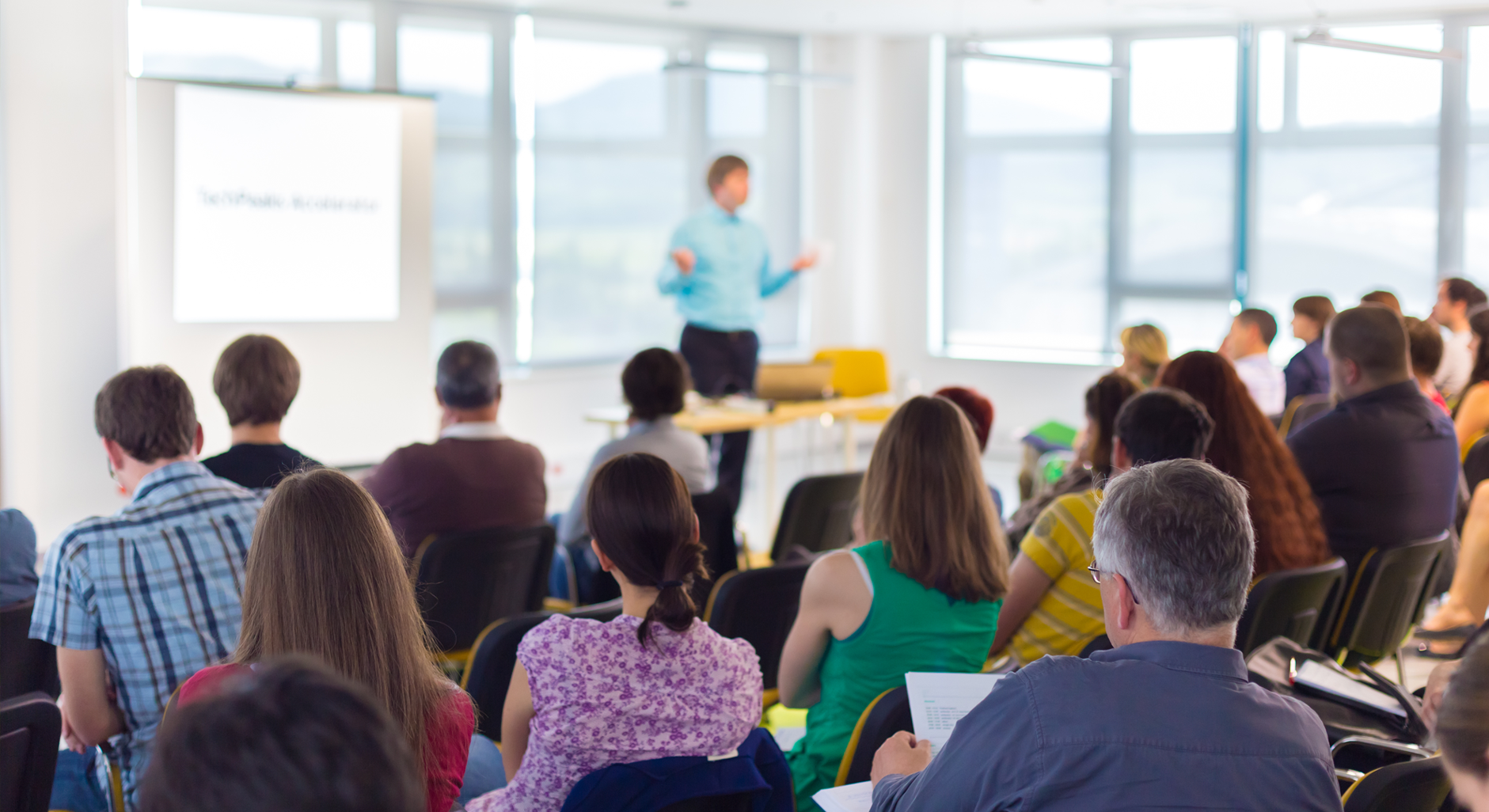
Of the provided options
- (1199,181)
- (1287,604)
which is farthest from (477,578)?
(1199,181)

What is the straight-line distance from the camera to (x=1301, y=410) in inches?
208

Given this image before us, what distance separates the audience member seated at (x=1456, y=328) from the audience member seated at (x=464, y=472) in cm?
423

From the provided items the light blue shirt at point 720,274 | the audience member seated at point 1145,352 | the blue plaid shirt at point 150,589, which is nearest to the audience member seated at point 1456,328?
the audience member seated at point 1145,352

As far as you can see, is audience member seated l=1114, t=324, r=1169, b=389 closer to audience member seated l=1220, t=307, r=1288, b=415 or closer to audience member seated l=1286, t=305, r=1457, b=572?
audience member seated l=1220, t=307, r=1288, b=415

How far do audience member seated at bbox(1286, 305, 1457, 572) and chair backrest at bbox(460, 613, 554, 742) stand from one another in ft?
7.91

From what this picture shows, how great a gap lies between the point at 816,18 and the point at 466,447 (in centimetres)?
573

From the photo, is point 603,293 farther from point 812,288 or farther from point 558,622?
point 558,622

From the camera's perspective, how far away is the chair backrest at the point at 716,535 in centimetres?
349

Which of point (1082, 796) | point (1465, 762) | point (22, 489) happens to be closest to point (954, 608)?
point (1082, 796)

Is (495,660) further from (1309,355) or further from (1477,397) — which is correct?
(1309,355)

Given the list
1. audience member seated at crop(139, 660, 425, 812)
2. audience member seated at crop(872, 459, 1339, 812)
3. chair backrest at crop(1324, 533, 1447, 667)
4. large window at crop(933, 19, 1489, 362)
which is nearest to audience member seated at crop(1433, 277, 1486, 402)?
large window at crop(933, 19, 1489, 362)

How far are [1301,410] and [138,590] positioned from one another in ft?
15.2

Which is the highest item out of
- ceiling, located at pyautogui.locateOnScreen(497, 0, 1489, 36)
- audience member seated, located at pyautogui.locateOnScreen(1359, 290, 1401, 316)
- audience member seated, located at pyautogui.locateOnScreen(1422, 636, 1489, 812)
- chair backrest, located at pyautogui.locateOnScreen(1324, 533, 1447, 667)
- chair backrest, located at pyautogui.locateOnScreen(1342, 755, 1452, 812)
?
ceiling, located at pyautogui.locateOnScreen(497, 0, 1489, 36)

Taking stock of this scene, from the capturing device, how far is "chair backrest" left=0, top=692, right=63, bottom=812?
65.8 inches
